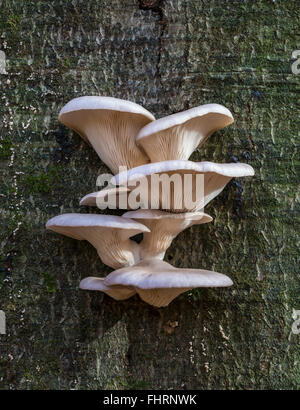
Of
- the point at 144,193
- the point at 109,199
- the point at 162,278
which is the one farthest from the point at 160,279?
the point at 109,199

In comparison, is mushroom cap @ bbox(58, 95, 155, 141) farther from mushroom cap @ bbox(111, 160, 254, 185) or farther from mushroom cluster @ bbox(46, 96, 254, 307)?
mushroom cap @ bbox(111, 160, 254, 185)

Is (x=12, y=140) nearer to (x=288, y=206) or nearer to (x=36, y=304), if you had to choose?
(x=36, y=304)

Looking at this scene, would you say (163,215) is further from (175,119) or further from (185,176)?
(175,119)

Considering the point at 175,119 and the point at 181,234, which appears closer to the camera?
the point at 175,119

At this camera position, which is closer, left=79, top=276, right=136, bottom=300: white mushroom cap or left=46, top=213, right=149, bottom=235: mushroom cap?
left=46, top=213, right=149, bottom=235: mushroom cap

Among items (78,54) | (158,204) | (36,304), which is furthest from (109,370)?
(78,54)

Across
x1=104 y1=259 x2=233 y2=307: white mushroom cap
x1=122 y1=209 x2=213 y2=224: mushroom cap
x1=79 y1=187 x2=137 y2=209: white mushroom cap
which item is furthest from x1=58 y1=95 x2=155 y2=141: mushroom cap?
x1=104 y1=259 x2=233 y2=307: white mushroom cap
